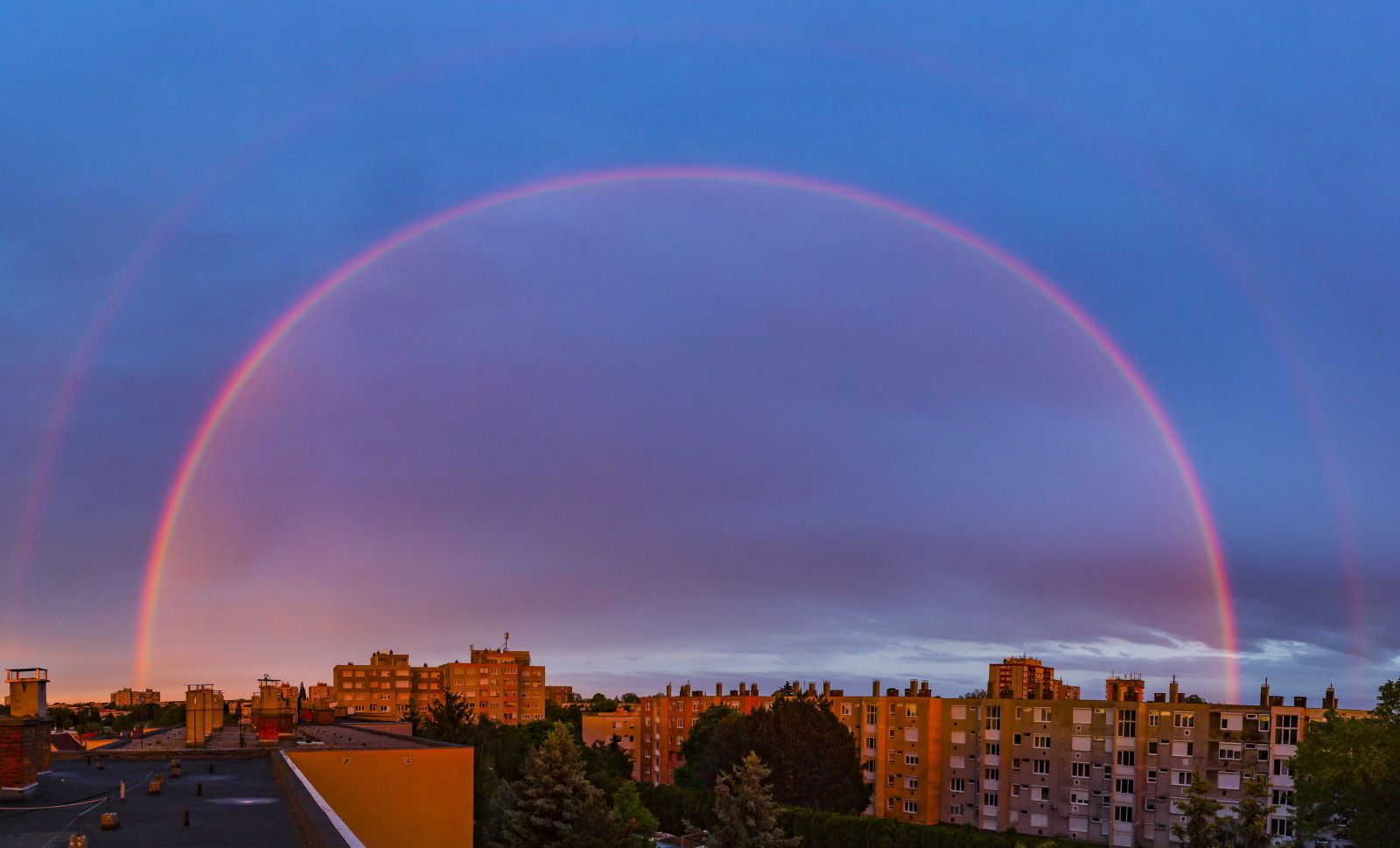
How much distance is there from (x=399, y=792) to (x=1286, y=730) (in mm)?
52874

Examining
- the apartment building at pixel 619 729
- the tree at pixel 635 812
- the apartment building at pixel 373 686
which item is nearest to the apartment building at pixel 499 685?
the apartment building at pixel 373 686

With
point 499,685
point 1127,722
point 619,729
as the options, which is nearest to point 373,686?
point 499,685

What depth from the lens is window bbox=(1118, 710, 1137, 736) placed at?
6712 cm

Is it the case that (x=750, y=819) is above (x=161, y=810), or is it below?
below

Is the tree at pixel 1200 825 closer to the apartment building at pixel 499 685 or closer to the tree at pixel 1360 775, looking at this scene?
the tree at pixel 1360 775

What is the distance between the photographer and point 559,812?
151 feet

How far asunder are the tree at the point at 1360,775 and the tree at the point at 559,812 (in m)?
26.0

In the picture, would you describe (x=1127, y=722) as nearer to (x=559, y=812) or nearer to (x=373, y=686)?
(x=559, y=812)

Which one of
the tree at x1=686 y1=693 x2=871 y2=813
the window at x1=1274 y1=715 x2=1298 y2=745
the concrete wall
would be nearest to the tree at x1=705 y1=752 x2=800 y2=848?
the tree at x1=686 y1=693 x2=871 y2=813

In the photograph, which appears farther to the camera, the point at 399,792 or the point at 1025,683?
the point at 1025,683

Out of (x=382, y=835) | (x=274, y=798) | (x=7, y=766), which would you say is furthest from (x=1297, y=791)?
(x=7, y=766)

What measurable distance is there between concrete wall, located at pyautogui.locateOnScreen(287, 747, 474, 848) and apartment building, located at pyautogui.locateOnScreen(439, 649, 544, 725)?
151172 mm

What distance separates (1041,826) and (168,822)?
6587 cm

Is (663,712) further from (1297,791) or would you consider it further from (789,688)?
(1297,791)
